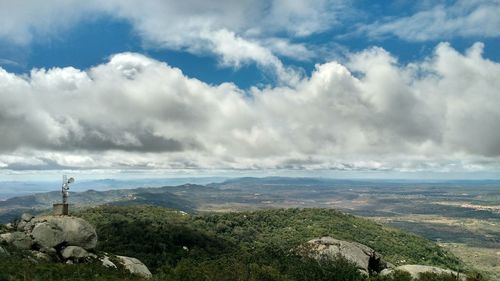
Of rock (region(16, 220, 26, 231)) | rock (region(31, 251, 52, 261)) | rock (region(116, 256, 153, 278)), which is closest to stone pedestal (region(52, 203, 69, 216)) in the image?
rock (region(16, 220, 26, 231))

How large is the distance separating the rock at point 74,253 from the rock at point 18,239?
531cm

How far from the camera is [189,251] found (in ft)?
475

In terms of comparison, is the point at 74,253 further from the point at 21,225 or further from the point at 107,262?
the point at 21,225

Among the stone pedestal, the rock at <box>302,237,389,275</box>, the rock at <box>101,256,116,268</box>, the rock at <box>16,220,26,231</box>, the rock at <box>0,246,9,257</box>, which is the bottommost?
the rock at <box>302,237,389,275</box>

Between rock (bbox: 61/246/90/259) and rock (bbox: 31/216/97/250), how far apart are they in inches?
68.4

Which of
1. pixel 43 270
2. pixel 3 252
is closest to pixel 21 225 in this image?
pixel 3 252

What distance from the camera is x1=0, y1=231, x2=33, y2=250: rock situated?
66.3 meters

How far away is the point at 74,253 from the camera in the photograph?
6862 centimetres

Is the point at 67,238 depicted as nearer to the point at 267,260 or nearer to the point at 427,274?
the point at 267,260

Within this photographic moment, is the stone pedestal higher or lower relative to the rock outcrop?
higher

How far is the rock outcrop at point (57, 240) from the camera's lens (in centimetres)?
6706

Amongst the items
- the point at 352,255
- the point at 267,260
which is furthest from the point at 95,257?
the point at 352,255

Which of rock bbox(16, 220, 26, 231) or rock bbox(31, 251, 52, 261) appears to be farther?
rock bbox(16, 220, 26, 231)

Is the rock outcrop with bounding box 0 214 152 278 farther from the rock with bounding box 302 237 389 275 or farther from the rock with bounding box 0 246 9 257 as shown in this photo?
the rock with bounding box 302 237 389 275
